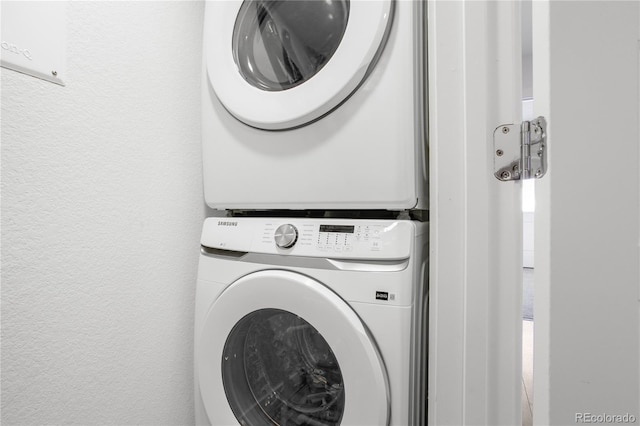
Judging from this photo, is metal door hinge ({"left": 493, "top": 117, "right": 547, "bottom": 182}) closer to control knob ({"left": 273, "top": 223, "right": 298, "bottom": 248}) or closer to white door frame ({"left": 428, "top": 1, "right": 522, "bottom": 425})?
white door frame ({"left": 428, "top": 1, "right": 522, "bottom": 425})

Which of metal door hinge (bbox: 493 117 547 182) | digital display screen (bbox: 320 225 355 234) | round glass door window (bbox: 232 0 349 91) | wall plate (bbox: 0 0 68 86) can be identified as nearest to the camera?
metal door hinge (bbox: 493 117 547 182)

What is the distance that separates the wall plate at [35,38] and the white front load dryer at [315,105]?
0.33m

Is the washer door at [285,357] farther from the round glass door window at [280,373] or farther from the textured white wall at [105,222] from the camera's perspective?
the textured white wall at [105,222]

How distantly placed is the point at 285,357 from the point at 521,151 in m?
0.80

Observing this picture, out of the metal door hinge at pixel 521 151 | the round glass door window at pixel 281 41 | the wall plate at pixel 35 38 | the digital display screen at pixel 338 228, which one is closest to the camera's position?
the metal door hinge at pixel 521 151

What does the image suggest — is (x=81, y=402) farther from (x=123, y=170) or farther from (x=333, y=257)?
(x=333, y=257)

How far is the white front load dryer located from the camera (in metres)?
0.62

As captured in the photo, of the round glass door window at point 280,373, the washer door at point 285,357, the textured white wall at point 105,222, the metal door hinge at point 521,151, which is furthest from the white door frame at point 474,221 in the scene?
the textured white wall at point 105,222

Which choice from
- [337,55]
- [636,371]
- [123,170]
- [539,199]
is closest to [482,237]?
[539,199]

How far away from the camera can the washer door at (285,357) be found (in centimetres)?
62

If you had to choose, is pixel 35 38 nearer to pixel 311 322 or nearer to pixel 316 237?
pixel 316 237

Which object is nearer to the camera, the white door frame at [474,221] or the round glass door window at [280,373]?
the white door frame at [474,221]

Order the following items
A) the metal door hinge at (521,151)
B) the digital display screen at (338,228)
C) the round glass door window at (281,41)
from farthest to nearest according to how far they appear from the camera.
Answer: the round glass door window at (281,41)
the digital display screen at (338,228)
the metal door hinge at (521,151)

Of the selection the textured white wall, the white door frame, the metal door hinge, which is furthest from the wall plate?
the metal door hinge
